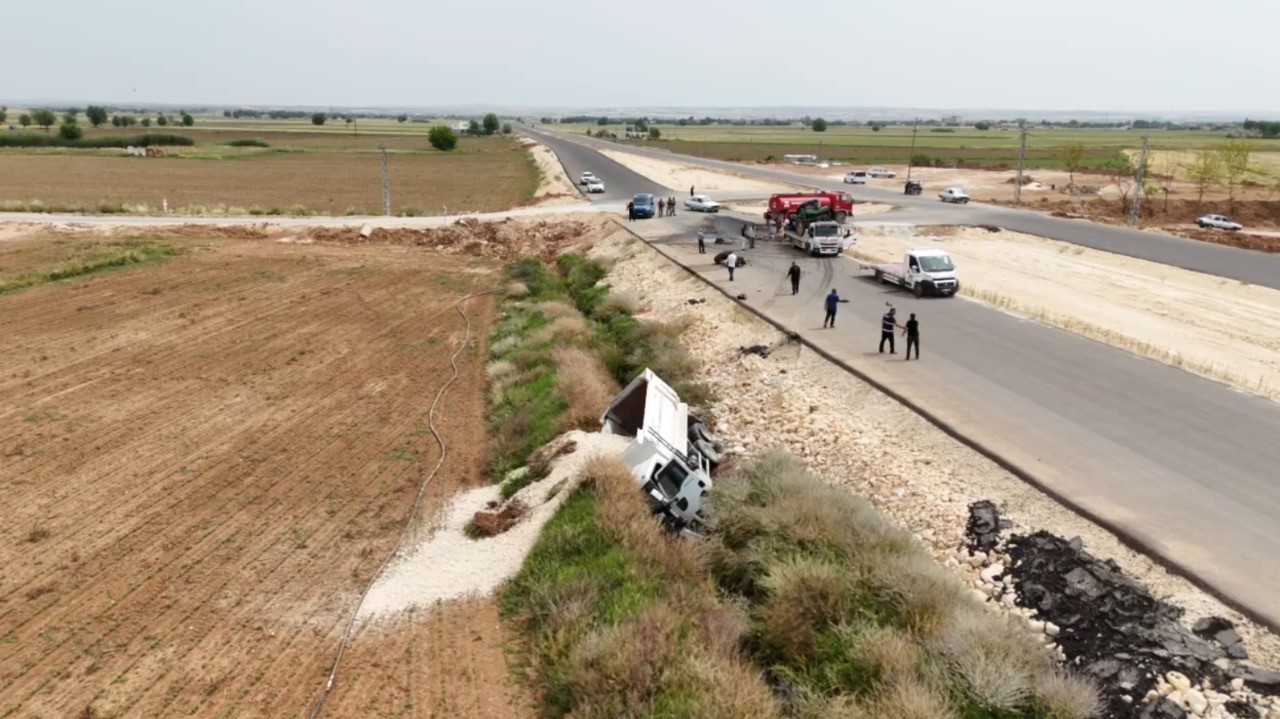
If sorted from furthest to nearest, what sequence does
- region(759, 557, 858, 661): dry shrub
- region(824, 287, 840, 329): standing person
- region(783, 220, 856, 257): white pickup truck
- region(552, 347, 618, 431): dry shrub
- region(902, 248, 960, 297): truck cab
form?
region(783, 220, 856, 257): white pickup truck
region(902, 248, 960, 297): truck cab
region(824, 287, 840, 329): standing person
region(552, 347, 618, 431): dry shrub
region(759, 557, 858, 661): dry shrub

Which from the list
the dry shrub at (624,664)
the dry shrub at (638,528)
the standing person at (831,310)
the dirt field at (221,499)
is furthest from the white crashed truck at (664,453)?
the standing person at (831,310)

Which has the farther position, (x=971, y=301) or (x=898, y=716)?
(x=971, y=301)

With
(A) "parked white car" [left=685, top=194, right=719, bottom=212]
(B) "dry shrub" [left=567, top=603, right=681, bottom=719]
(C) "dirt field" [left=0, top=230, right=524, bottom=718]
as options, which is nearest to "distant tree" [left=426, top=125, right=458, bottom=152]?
(A) "parked white car" [left=685, top=194, right=719, bottom=212]

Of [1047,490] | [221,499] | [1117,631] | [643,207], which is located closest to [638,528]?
[1117,631]

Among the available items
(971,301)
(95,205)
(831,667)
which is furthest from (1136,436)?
(95,205)

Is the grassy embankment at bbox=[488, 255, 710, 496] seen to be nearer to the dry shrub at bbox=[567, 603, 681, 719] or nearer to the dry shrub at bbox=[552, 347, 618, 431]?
the dry shrub at bbox=[552, 347, 618, 431]

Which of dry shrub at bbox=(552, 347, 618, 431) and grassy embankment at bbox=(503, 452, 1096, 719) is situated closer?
grassy embankment at bbox=(503, 452, 1096, 719)

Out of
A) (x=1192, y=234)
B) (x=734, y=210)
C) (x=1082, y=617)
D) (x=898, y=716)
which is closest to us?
(x=898, y=716)

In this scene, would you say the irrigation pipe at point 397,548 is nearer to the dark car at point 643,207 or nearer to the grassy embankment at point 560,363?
the grassy embankment at point 560,363

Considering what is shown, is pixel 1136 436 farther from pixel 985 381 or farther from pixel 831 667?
pixel 831 667
